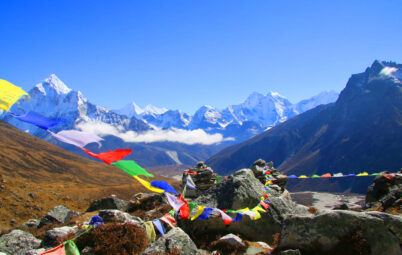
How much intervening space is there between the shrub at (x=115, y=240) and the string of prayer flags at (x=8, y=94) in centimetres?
529

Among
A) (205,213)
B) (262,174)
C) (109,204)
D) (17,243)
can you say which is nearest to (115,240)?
(205,213)

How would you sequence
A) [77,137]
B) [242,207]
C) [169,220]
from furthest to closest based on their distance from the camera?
1. [242,207]
2. [169,220]
3. [77,137]

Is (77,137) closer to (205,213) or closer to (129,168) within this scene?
(129,168)

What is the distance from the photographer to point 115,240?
9.81 meters

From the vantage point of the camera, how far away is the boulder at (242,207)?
12969 millimetres

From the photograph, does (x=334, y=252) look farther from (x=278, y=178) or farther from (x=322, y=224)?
(x=278, y=178)

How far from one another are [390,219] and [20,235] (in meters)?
15.7

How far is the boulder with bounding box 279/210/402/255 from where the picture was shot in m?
8.57

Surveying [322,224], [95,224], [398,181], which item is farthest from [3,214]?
[398,181]

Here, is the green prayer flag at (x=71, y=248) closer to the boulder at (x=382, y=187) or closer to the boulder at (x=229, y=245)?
the boulder at (x=229, y=245)

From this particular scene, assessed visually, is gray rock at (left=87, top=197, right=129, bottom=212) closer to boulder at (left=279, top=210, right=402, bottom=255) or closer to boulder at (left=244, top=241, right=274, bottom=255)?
boulder at (left=244, top=241, right=274, bottom=255)

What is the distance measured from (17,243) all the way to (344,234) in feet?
45.6

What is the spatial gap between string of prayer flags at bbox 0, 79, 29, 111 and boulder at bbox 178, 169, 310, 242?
8.65 metres

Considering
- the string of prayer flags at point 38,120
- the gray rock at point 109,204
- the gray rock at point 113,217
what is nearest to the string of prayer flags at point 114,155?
the string of prayer flags at point 38,120
